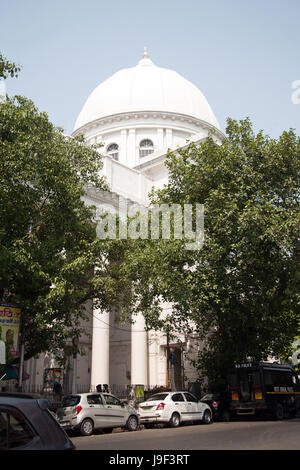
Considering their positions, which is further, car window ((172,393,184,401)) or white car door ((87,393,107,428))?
car window ((172,393,184,401))

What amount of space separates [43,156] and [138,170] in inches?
1000

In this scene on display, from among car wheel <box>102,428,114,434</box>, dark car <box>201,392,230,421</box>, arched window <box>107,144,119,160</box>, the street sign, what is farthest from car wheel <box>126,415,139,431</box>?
arched window <box>107,144,119,160</box>

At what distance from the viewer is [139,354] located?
31281 millimetres

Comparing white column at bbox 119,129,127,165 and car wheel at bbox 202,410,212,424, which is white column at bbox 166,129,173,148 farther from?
car wheel at bbox 202,410,212,424

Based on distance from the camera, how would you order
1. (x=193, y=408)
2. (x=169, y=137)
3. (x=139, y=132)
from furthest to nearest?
1. (x=139, y=132)
2. (x=169, y=137)
3. (x=193, y=408)

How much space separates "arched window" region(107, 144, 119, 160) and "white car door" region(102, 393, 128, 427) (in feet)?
113

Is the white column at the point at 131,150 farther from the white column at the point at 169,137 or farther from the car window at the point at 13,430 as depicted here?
the car window at the point at 13,430

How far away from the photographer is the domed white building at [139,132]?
36.6 metres

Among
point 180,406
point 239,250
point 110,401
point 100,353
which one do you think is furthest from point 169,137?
point 110,401

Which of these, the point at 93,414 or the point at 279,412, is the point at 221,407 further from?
the point at 93,414

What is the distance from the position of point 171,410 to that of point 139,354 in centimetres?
1492

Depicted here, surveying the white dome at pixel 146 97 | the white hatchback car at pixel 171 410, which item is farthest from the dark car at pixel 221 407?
the white dome at pixel 146 97

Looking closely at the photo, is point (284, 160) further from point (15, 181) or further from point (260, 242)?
point (15, 181)

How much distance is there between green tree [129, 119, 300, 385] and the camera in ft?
58.8
